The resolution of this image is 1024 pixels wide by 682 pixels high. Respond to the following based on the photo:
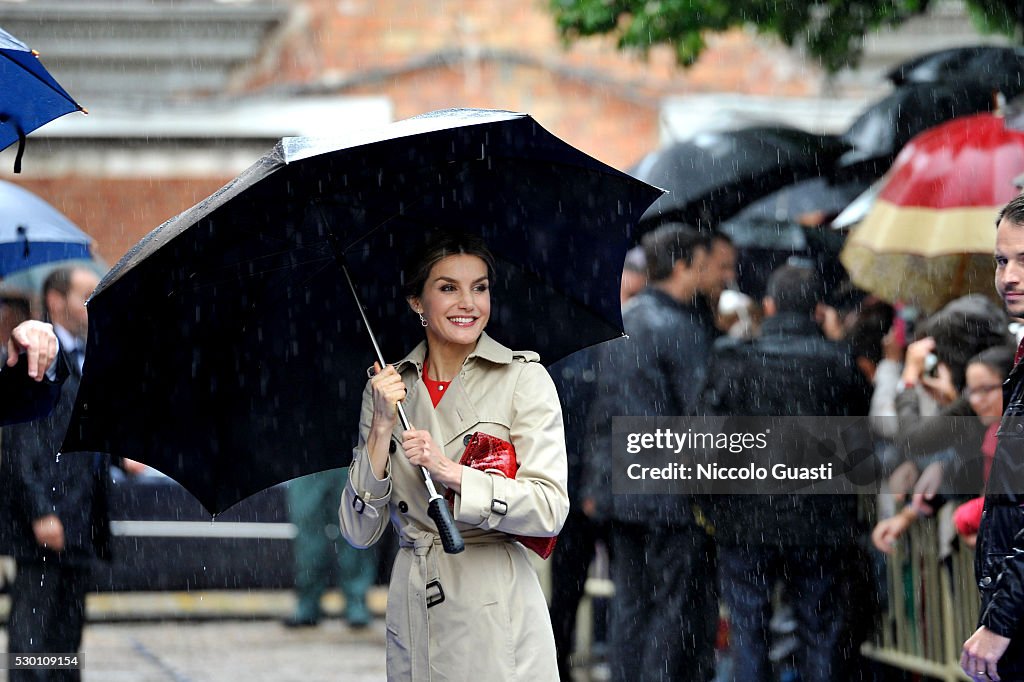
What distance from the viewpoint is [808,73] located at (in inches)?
634

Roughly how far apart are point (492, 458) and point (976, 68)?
548 cm

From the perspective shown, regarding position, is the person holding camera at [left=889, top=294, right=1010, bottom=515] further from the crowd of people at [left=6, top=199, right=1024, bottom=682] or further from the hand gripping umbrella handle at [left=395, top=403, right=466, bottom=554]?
the hand gripping umbrella handle at [left=395, top=403, right=466, bottom=554]

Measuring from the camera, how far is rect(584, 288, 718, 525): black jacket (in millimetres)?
7008

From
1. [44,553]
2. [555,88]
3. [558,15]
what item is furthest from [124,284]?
[555,88]

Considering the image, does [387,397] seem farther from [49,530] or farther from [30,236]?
[49,530]

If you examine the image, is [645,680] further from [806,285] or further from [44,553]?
[44,553]

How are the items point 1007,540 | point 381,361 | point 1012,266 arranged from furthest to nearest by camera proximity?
point 1012,266 → point 1007,540 → point 381,361

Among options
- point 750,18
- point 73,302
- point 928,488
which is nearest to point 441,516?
point 928,488

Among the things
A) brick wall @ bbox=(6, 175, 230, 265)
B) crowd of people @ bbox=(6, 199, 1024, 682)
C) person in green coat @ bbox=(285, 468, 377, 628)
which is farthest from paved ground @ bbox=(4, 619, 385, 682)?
brick wall @ bbox=(6, 175, 230, 265)

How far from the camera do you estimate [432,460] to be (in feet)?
12.7

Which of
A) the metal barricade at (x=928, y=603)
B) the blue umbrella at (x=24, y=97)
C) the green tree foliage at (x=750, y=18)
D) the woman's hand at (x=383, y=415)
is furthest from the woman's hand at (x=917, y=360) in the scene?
the blue umbrella at (x=24, y=97)

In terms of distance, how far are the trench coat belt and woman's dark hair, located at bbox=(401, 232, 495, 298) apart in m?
0.67

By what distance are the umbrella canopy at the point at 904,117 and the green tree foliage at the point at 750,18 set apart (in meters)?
1.71

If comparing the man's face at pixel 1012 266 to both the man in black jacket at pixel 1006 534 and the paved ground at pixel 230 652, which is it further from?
the paved ground at pixel 230 652
